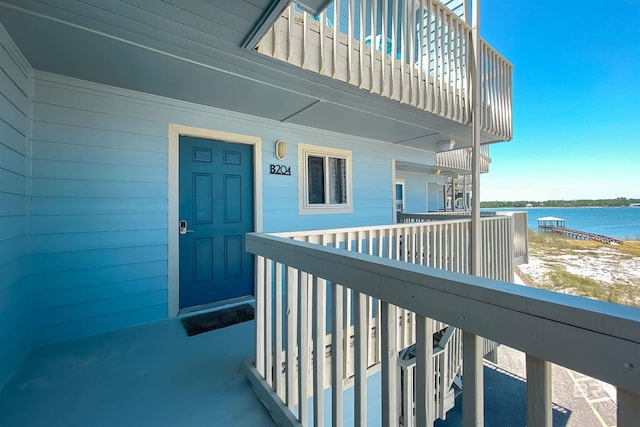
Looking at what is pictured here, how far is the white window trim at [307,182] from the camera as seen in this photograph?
3.82 metres

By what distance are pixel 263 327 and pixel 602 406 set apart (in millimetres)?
7433

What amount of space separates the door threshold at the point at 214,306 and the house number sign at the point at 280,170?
5.48 ft

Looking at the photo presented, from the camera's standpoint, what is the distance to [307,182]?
12.9ft

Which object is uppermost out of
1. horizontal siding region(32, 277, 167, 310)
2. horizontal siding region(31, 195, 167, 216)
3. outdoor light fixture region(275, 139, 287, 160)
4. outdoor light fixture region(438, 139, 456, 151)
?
outdoor light fixture region(438, 139, 456, 151)

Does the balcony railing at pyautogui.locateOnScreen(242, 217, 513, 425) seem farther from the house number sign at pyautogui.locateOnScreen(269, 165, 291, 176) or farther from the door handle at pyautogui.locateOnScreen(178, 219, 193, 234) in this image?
the house number sign at pyautogui.locateOnScreen(269, 165, 291, 176)

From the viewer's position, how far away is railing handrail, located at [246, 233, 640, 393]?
0.43 meters

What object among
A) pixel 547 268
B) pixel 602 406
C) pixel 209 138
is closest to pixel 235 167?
pixel 209 138

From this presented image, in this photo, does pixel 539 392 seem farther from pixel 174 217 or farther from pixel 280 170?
pixel 280 170

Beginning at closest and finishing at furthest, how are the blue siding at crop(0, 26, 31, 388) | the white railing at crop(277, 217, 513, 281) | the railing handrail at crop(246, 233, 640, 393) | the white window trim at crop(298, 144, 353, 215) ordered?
the railing handrail at crop(246, 233, 640, 393) < the blue siding at crop(0, 26, 31, 388) < the white railing at crop(277, 217, 513, 281) < the white window trim at crop(298, 144, 353, 215)

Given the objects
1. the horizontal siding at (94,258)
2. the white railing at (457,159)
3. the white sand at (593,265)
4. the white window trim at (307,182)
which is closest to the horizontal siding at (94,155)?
the horizontal siding at (94,258)

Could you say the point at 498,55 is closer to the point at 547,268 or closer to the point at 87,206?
the point at 87,206

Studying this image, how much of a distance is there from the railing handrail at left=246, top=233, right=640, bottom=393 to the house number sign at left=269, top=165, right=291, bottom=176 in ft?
Answer: 9.30

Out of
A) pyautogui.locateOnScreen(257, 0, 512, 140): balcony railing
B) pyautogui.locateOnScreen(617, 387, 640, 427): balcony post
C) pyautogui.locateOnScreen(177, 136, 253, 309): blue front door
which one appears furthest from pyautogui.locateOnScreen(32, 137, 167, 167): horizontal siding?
pyautogui.locateOnScreen(617, 387, 640, 427): balcony post

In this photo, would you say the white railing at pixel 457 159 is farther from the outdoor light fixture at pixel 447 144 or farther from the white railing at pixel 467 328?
the white railing at pixel 467 328
